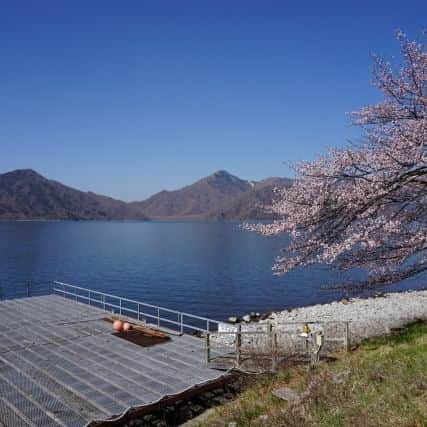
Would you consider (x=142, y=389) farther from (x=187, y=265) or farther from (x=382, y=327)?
(x=187, y=265)

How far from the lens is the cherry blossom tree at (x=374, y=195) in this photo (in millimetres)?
10961

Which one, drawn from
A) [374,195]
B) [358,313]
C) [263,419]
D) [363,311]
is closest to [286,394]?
[263,419]

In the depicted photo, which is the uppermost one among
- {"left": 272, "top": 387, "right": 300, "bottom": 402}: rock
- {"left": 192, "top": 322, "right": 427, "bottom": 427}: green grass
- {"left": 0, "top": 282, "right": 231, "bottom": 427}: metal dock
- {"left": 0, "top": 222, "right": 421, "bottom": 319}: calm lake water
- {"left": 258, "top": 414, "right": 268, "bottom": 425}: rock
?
{"left": 192, "top": 322, "right": 427, "bottom": 427}: green grass

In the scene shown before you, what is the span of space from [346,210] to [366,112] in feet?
11.2

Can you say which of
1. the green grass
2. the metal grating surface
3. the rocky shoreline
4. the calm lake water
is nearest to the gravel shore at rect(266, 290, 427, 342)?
the rocky shoreline

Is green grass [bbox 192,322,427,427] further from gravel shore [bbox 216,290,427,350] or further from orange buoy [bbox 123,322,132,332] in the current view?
gravel shore [bbox 216,290,427,350]

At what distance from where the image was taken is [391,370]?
9742 millimetres

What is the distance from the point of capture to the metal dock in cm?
1148

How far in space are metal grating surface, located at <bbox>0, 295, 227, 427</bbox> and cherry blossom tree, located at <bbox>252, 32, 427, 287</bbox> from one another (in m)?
5.39

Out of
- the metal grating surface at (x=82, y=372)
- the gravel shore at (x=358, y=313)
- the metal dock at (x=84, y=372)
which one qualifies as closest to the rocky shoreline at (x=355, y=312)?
the gravel shore at (x=358, y=313)

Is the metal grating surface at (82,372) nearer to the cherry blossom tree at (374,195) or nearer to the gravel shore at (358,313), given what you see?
the cherry blossom tree at (374,195)

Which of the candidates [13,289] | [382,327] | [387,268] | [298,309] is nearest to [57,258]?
[13,289]

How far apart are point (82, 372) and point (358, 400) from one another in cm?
926

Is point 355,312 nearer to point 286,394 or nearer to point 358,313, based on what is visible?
point 358,313
